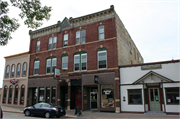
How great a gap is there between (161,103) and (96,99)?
7.46m

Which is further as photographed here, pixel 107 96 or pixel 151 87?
pixel 107 96

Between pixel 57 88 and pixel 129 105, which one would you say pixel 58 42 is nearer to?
pixel 57 88

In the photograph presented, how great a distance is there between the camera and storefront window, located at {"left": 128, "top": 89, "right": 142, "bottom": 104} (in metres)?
15.6

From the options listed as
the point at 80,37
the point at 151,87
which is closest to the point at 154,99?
the point at 151,87

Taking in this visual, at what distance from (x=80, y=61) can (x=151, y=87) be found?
29.9 ft

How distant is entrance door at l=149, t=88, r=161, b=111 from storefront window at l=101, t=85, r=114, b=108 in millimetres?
4048

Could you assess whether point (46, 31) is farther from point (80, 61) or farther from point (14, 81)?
point (14, 81)

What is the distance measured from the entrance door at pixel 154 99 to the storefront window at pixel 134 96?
1209 millimetres

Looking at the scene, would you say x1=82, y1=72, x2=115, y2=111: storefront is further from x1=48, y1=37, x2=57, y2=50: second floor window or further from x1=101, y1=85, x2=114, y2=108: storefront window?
x1=48, y1=37, x2=57, y2=50: second floor window

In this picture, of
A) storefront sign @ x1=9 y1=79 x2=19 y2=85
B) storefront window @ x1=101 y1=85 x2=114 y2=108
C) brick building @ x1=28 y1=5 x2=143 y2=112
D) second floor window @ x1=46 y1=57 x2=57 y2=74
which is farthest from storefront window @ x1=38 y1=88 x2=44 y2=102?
storefront window @ x1=101 y1=85 x2=114 y2=108

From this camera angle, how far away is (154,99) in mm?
15594

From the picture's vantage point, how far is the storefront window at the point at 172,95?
45.5 feet

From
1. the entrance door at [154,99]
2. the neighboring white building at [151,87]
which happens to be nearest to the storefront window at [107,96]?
the neighboring white building at [151,87]

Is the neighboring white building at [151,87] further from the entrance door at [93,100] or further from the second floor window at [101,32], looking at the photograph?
the second floor window at [101,32]
